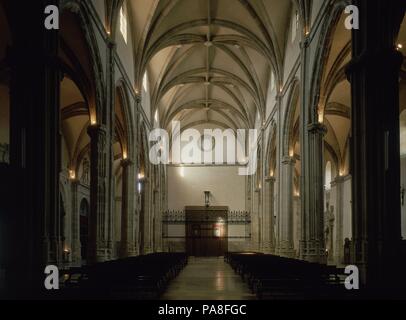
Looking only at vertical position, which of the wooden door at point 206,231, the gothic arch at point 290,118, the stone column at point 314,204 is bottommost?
the wooden door at point 206,231

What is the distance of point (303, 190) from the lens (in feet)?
65.2

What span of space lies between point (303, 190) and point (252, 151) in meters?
23.2

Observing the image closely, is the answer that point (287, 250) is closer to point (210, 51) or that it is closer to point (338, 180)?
point (338, 180)

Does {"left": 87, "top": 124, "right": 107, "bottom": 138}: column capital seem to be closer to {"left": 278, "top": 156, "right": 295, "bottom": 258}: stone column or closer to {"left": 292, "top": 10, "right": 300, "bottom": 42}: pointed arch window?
{"left": 292, "top": 10, "right": 300, "bottom": 42}: pointed arch window

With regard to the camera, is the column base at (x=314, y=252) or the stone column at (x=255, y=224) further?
the stone column at (x=255, y=224)

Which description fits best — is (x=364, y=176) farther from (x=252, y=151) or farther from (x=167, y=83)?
(x=252, y=151)

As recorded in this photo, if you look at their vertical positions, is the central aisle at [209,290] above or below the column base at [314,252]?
below

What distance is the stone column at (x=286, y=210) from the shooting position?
26.0m

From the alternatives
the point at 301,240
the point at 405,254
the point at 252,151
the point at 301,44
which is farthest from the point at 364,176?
the point at 252,151

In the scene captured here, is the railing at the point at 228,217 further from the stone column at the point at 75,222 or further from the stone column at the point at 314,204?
the stone column at the point at 314,204

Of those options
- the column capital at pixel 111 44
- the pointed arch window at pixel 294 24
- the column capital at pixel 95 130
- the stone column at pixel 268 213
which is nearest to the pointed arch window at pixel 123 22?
the column capital at pixel 111 44

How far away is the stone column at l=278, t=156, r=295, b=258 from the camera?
85.2ft

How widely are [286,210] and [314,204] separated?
6.68 m

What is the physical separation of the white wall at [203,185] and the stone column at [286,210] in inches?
781
